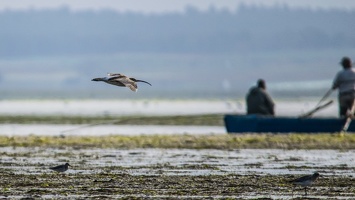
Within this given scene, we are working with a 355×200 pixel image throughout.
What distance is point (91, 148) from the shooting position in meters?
23.8

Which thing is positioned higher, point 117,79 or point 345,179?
point 117,79

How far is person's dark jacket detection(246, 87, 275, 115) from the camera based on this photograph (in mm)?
29094

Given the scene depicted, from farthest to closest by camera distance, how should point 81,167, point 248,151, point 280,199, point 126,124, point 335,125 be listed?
point 126,124
point 335,125
point 248,151
point 81,167
point 280,199

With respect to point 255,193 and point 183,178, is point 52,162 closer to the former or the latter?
point 183,178

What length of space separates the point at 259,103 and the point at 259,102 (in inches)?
1.5

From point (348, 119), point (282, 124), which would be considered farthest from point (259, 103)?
point (348, 119)

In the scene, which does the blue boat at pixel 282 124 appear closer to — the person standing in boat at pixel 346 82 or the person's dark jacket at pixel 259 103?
the person's dark jacket at pixel 259 103

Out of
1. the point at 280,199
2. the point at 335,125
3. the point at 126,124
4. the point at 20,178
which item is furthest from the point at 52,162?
the point at 126,124

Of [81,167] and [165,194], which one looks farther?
[81,167]

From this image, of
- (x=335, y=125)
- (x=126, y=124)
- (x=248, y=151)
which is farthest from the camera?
(x=126, y=124)

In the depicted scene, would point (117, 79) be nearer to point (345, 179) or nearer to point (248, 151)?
point (345, 179)

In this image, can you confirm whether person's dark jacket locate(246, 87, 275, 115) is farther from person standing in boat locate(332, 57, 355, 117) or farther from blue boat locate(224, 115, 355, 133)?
person standing in boat locate(332, 57, 355, 117)

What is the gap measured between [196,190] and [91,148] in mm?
8479

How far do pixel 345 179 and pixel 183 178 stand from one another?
221 cm
